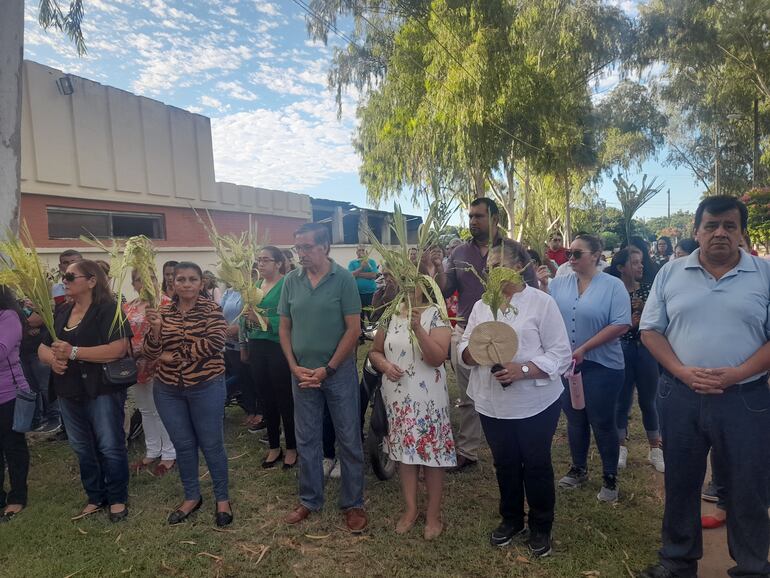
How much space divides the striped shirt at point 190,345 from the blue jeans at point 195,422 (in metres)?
0.08

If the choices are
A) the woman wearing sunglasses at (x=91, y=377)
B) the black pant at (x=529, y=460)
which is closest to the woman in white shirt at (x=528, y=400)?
the black pant at (x=529, y=460)

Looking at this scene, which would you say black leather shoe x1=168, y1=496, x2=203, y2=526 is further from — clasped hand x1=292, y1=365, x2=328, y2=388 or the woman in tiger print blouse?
clasped hand x1=292, y1=365, x2=328, y2=388

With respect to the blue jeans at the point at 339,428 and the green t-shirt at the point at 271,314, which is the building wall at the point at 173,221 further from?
the blue jeans at the point at 339,428

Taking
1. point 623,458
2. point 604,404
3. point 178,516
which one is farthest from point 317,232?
point 623,458

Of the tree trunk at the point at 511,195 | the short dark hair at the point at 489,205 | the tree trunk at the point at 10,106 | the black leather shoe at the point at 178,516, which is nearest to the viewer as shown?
the black leather shoe at the point at 178,516

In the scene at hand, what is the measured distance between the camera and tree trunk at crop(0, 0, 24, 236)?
5.42 m

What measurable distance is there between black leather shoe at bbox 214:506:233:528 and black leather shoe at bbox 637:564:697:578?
2714mm

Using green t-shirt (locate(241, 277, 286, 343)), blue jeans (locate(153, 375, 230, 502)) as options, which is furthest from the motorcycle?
blue jeans (locate(153, 375, 230, 502))

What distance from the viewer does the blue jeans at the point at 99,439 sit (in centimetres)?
347

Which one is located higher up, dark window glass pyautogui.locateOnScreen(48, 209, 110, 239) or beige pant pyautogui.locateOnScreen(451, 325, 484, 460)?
dark window glass pyautogui.locateOnScreen(48, 209, 110, 239)

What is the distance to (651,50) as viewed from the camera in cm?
1920

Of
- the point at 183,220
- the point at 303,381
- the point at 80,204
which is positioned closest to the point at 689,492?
the point at 303,381

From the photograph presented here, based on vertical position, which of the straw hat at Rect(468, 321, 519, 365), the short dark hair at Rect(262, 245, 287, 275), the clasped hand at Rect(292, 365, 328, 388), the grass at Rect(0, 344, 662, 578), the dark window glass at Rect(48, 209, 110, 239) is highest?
the dark window glass at Rect(48, 209, 110, 239)

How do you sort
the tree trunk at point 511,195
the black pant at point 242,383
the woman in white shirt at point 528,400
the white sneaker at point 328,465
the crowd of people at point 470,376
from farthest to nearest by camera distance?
the tree trunk at point 511,195 → the black pant at point 242,383 → the white sneaker at point 328,465 → the woman in white shirt at point 528,400 → the crowd of people at point 470,376
